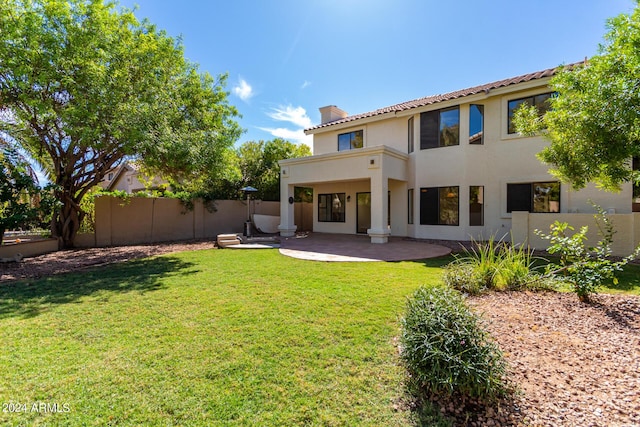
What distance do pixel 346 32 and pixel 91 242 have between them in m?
13.8

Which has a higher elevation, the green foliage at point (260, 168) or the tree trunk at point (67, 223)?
the green foliage at point (260, 168)

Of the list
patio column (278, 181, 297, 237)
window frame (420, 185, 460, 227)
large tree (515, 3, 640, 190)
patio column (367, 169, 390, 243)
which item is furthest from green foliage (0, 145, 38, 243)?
window frame (420, 185, 460, 227)

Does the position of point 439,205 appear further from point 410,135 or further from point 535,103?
point 535,103

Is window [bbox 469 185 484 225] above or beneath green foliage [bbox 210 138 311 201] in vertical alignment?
beneath

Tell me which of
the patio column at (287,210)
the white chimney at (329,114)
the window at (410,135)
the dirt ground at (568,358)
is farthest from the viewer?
the white chimney at (329,114)

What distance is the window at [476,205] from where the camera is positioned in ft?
44.3

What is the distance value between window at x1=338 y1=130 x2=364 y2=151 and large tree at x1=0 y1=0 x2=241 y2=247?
7467mm

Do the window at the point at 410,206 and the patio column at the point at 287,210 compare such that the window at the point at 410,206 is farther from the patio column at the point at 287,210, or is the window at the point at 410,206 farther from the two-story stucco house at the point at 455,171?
the patio column at the point at 287,210

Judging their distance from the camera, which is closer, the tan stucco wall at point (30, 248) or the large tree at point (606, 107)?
the large tree at point (606, 107)


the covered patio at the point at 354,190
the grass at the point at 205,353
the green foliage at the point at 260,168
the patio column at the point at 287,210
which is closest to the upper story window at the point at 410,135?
the covered patio at the point at 354,190

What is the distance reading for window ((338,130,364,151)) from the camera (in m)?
17.2

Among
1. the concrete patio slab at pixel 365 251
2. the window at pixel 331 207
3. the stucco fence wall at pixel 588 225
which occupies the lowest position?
the concrete patio slab at pixel 365 251

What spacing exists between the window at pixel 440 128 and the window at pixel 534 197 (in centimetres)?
326

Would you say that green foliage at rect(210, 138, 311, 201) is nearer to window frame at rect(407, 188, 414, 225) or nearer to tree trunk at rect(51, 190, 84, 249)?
tree trunk at rect(51, 190, 84, 249)
